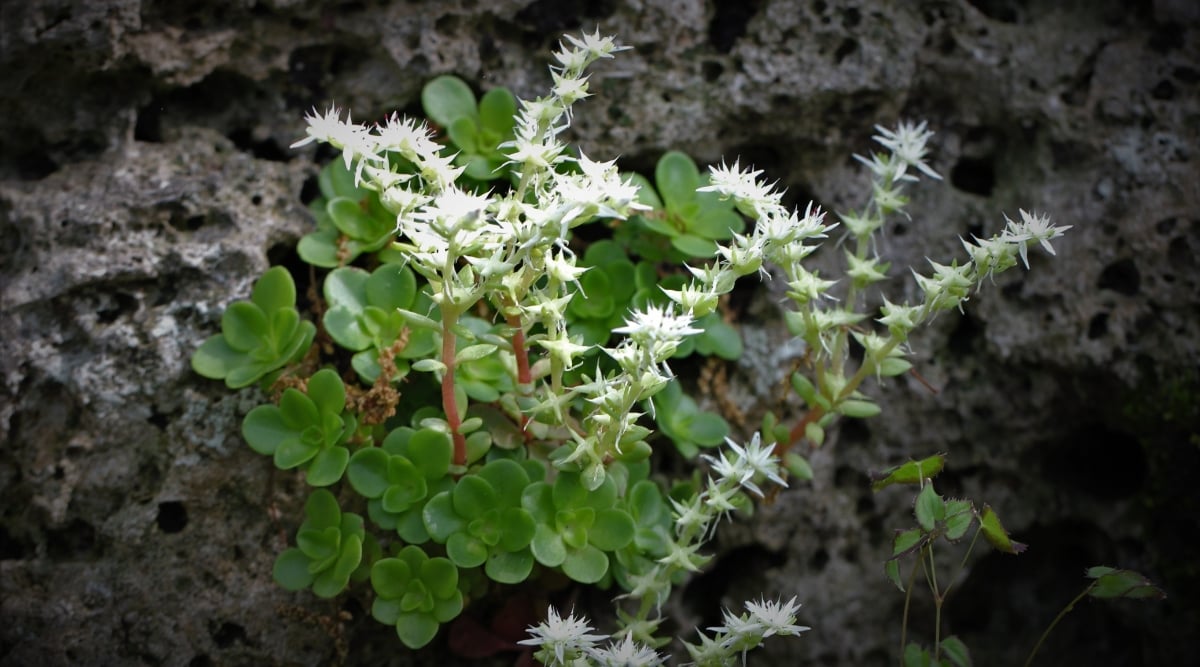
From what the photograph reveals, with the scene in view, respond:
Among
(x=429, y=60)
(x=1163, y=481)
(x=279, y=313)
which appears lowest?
(x=1163, y=481)

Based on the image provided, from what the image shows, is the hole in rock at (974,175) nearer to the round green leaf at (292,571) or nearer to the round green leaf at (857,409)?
the round green leaf at (857,409)

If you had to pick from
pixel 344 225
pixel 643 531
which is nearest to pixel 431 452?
pixel 643 531

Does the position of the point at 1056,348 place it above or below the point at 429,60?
below

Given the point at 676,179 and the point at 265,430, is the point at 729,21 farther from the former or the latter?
the point at 265,430

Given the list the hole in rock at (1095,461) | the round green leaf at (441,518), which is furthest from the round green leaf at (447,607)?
the hole in rock at (1095,461)

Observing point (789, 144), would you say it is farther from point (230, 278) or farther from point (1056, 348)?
point (230, 278)

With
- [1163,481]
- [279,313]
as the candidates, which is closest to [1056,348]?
[1163,481]

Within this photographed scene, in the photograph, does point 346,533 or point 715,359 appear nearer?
point 346,533
